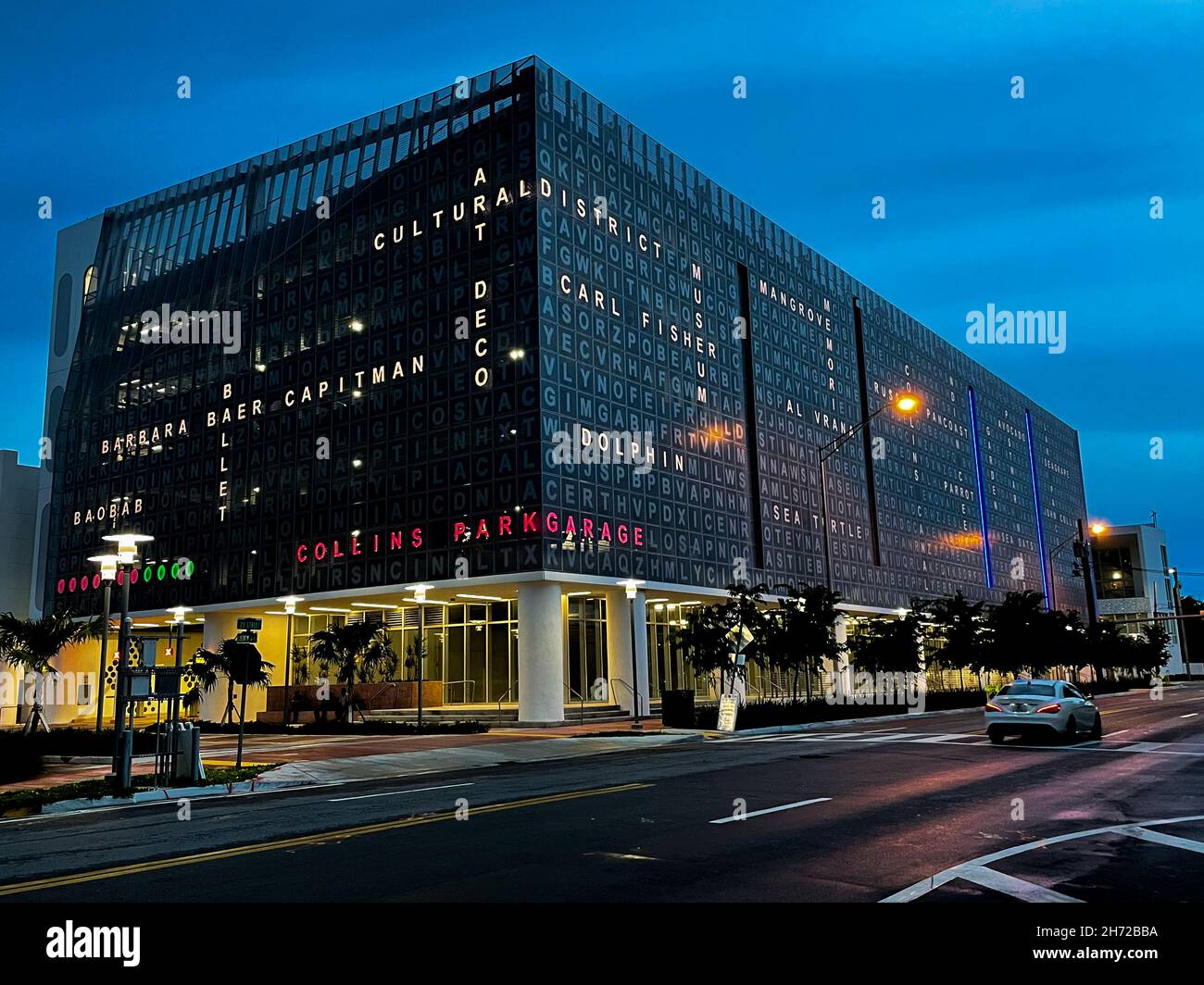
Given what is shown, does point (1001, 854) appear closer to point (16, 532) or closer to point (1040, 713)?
point (1040, 713)

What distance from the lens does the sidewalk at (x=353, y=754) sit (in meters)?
21.5

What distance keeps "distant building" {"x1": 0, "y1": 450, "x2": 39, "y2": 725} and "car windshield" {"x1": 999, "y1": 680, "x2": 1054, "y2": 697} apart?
67147mm

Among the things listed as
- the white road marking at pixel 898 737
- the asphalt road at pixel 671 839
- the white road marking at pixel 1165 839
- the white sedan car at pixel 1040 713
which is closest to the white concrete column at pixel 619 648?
the white road marking at pixel 898 737

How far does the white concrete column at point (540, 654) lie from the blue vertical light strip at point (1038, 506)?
84036 mm

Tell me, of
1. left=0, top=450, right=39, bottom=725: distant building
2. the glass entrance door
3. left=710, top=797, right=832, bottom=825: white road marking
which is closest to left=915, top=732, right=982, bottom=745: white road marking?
left=710, top=797, right=832, bottom=825: white road marking

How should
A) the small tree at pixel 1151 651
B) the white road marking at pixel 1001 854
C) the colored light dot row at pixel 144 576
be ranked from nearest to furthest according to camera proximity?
the white road marking at pixel 1001 854 < the colored light dot row at pixel 144 576 < the small tree at pixel 1151 651

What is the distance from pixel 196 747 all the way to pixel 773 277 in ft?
173

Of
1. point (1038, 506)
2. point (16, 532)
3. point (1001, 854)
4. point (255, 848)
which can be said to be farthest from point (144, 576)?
point (1038, 506)

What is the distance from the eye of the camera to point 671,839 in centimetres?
1015

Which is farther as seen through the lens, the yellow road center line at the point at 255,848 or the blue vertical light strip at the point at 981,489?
the blue vertical light strip at the point at 981,489

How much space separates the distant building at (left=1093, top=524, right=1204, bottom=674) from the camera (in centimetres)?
14700

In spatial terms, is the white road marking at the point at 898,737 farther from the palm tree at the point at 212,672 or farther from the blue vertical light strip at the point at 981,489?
the blue vertical light strip at the point at 981,489

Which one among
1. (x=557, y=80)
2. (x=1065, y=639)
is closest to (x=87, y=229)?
(x=557, y=80)
